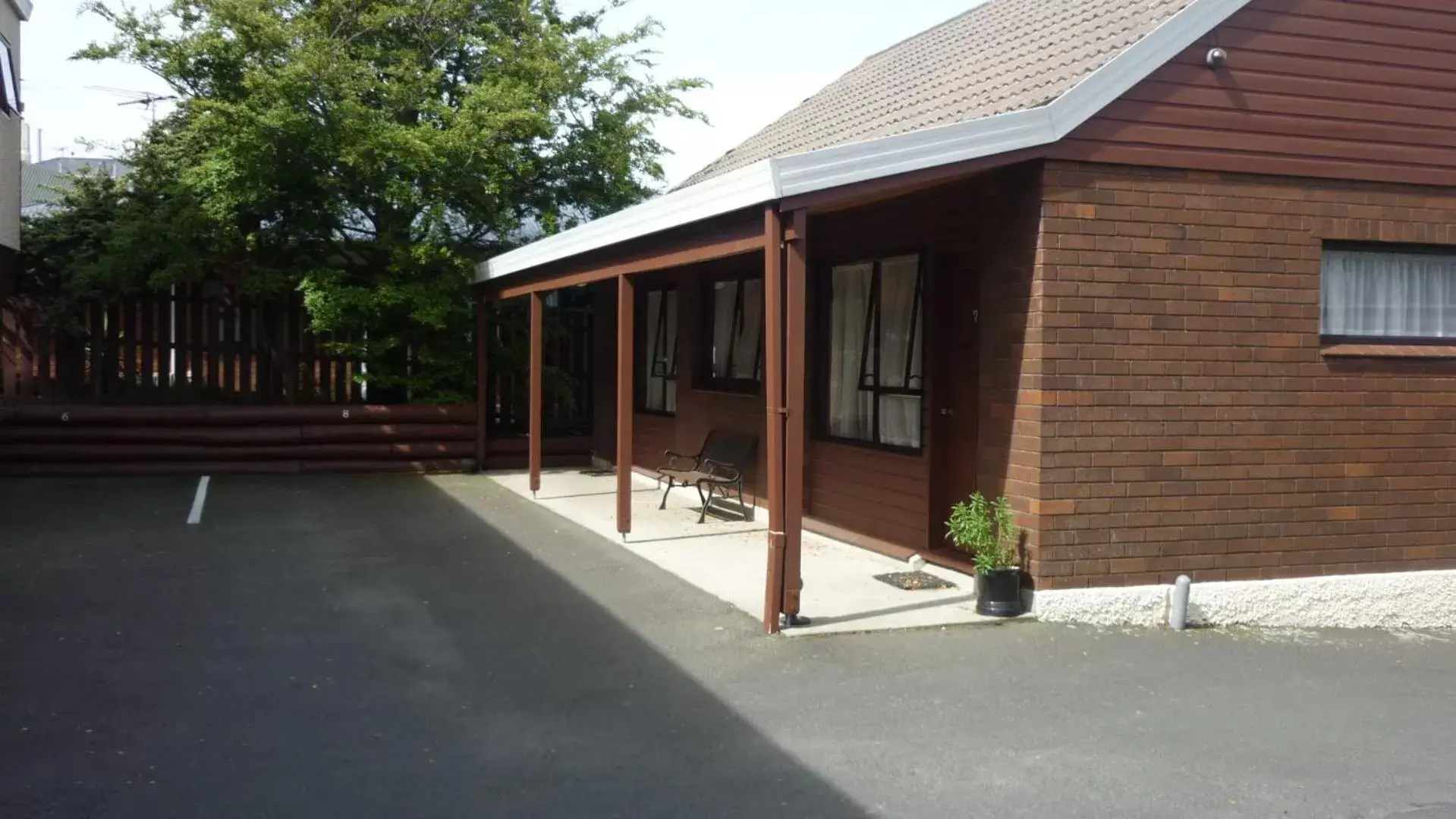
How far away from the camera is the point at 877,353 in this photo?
30.9 feet

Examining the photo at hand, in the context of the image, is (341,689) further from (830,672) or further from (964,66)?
(964,66)

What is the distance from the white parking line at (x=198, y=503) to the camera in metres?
11.0

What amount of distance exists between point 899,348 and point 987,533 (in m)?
2.19

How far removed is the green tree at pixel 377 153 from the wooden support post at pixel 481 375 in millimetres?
230

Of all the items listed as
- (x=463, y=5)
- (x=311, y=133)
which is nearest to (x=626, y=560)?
(x=311, y=133)

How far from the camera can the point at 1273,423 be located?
304 inches

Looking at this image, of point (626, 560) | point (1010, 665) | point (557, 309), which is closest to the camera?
point (1010, 665)

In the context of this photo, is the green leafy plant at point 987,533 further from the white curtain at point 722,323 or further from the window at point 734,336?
the white curtain at point 722,323

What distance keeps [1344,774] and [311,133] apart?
1216 centimetres

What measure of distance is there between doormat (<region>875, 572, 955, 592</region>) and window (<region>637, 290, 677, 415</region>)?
568 cm

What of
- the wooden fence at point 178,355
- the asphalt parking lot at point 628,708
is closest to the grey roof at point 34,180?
the wooden fence at point 178,355

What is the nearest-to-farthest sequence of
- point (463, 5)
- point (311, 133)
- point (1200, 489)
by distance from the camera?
point (1200, 489), point (311, 133), point (463, 5)

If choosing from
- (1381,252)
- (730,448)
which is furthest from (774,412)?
(730,448)

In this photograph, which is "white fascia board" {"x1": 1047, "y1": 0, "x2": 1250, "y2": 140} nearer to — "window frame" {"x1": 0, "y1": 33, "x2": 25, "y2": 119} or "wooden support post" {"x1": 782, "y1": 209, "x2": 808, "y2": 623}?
"wooden support post" {"x1": 782, "y1": 209, "x2": 808, "y2": 623}
